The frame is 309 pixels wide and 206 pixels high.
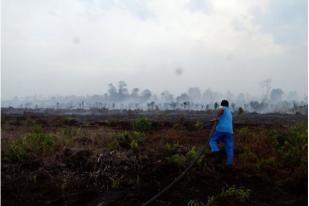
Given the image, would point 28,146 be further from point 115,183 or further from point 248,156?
point 248,156

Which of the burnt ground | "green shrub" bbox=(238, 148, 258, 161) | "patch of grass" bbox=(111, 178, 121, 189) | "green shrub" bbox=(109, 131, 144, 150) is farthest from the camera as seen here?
"green shrub" bbox=(109, 131, 144, 150)

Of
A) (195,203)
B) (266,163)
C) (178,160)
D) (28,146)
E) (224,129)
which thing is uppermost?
(224,129)

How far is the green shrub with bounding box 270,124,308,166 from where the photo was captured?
780 centimetres

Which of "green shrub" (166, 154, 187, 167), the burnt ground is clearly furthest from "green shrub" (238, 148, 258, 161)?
"green shrub" (166, 154, 187, 167)

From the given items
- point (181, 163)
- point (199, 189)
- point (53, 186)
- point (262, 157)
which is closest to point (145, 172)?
point (181, 163)

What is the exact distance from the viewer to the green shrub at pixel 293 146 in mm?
7801

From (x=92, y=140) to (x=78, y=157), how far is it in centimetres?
186

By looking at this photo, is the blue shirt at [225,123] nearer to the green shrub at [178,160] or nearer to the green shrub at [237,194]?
the green shrub at [178,160]

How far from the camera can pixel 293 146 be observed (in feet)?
28.0

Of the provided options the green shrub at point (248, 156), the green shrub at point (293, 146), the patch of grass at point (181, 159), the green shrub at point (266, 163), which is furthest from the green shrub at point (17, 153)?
the green shrub at point (293, 146)

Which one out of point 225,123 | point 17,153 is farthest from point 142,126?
point 225,123

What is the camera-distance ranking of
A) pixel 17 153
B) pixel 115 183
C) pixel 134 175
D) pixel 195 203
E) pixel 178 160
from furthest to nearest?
pixel 17 153 < pixel 178 160 < pixel 134 175 < pixel 115 183 < pixel 195 203

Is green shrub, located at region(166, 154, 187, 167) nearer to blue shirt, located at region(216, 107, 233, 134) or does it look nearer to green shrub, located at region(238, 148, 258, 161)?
blue shirt, located at region(216, 107, 233, 134)

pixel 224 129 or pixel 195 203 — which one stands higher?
pixel 224 129
